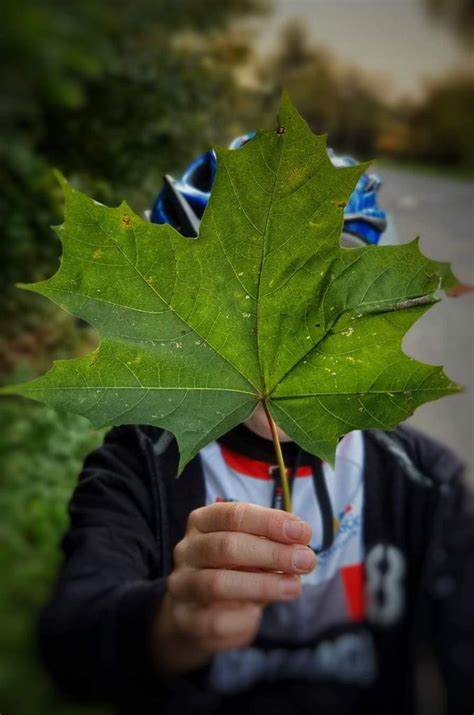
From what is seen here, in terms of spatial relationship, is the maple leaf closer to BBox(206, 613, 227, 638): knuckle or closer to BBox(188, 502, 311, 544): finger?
BBox(188, 502, 311, 544): finger

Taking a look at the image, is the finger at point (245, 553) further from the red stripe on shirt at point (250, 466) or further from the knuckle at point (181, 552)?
the red stripe on shirt at point (250, 466)

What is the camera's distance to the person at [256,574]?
2.06 feet

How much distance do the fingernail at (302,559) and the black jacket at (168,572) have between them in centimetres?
24

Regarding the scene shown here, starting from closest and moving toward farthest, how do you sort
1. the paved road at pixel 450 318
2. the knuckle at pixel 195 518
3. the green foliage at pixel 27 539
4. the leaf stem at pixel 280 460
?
the leaf stem at pixel 280 460, the knuckle at pixel 195 518, the green foliage at pixel 27 539, the paved road at pixel 450 318

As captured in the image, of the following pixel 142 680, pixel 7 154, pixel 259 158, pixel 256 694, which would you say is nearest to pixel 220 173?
pixel 259 158

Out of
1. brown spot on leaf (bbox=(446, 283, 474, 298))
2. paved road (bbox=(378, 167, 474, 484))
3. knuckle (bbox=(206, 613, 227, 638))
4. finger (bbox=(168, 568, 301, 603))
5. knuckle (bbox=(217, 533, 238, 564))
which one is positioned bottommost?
knuckle (bbox=(206, 613, 227, 638))

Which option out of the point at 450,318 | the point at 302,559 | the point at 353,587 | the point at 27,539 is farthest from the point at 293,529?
the point at 450,318

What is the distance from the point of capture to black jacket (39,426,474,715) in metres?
0.78

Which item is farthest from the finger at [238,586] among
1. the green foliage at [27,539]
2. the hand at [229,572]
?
the green foliage at [27,539]

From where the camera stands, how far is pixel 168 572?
0.76 meters

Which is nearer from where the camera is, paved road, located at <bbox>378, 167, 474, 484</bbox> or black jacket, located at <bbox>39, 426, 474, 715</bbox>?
black jacket, located at <bbox>39, 426, 474, 715</bbox>

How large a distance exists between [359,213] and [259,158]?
0.47 m

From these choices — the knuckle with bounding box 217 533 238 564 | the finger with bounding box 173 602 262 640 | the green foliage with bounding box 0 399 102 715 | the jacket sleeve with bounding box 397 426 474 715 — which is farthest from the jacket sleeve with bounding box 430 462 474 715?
the green foliage with bounding box 0 399 102 715

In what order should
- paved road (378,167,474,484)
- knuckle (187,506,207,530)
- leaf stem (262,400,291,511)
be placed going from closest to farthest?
leaf stem (262,400,291,511) → knuckle (187,506,207,530) → paved road (378,167,474,484)
